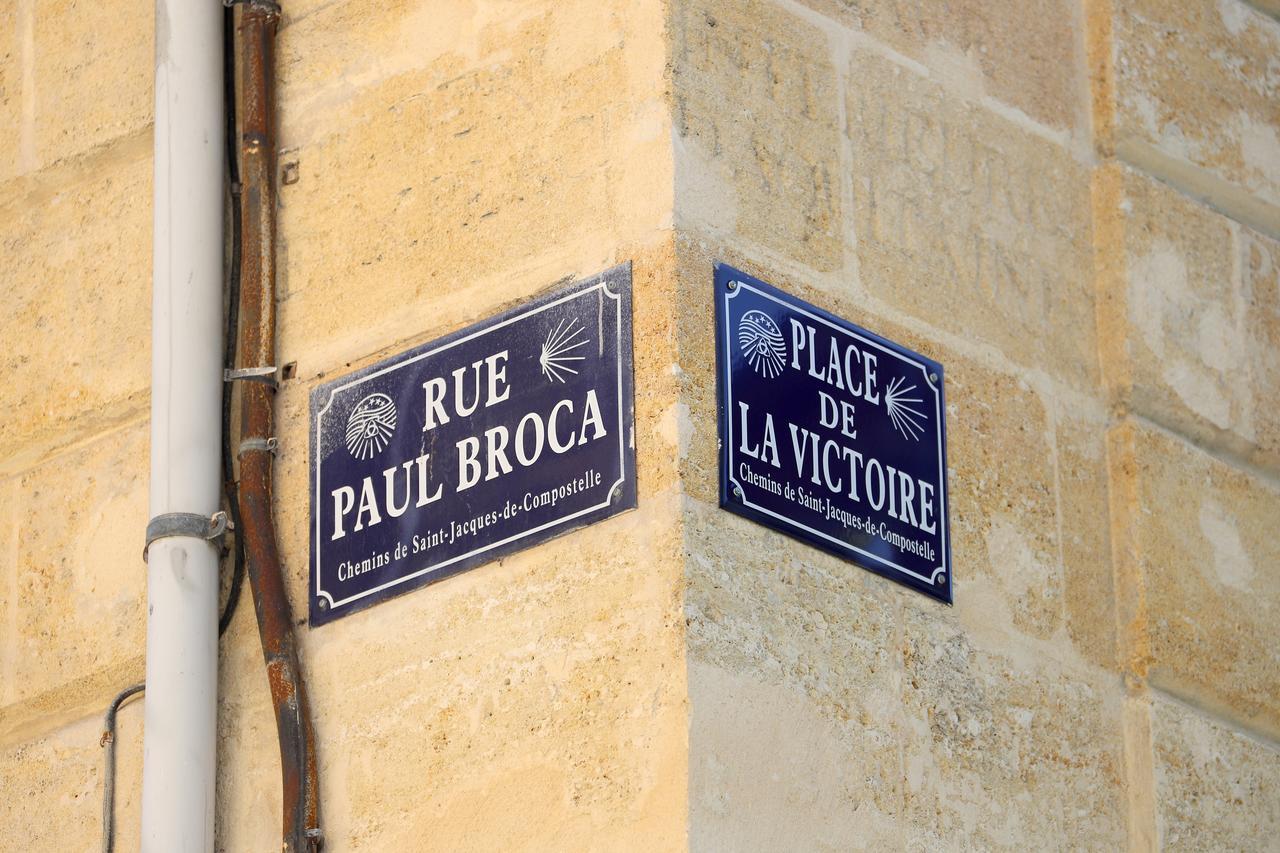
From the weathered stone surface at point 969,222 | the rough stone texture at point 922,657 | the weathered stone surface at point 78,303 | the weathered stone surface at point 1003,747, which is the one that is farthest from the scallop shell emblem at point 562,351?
the weathered stone surface at point 78,303

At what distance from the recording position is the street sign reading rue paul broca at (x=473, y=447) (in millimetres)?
3467

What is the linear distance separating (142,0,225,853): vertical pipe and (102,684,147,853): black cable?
13 centimetres

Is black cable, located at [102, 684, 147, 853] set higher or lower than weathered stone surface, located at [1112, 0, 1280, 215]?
lower

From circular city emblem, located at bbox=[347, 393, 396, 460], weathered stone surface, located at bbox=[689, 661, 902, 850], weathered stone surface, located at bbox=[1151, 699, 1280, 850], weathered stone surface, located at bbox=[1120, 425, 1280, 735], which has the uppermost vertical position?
circular city emblem, located at bbox=[347, 393, 396, 460]

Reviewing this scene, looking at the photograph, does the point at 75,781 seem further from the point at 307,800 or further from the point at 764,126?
the point at 764,126

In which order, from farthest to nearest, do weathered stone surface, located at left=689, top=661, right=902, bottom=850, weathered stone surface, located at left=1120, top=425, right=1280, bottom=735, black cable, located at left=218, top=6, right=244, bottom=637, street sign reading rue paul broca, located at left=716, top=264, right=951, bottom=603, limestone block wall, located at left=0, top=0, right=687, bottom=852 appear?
weathered stone surface, located at left=1120, top=425, right=1280, bottom=735, black cable, located at left=218, top=6, right=244, bottom=637, street sign reading rue paul broca, located at left=716, top=264, right=951, bottom=603, limestone block wall, located at left=0, top=0, right=687, bottom=852, weathered stone surface, located at left=689, top=661, right=902, bottom=850

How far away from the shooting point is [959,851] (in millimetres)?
3488

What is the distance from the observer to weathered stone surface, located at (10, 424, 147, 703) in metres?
3.93

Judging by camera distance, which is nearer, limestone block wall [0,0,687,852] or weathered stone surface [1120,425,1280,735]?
limestone block wall [0,0,687,852]

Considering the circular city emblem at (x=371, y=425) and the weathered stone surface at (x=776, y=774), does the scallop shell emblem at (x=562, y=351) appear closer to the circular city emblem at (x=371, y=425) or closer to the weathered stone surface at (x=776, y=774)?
the circular city emblem at (x=371, y=425)

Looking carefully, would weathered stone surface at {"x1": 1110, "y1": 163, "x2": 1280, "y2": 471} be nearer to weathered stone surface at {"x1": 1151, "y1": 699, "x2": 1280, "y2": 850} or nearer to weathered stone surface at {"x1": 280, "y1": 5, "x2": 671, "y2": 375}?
weathered stone surface at {"x1": 1151, "y1": 699, "x2": 1280, "y2": 850}

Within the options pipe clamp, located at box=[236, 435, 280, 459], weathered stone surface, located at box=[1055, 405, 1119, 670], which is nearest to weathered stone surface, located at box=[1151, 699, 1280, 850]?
weathered stone surface, located at box=[1055, 405, 1119, 670]

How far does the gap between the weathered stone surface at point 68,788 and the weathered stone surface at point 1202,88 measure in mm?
1806

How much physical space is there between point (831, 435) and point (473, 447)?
1.59 ft
